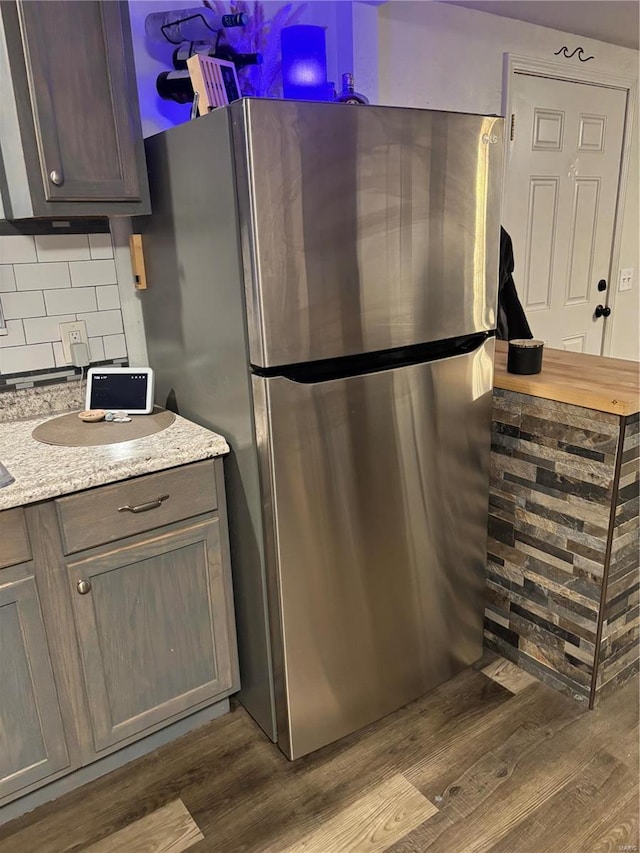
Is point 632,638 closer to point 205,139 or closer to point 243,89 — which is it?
point 205,139

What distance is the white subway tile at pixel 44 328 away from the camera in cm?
186

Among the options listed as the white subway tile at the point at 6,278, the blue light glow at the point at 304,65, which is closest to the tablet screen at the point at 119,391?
the white subway tile at the point at 6,278

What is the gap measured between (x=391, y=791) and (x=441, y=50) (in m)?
2.73

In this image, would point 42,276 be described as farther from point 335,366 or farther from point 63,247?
point 335,366

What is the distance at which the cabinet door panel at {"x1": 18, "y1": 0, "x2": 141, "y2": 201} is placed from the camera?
1.45 meters

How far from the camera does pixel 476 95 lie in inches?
109

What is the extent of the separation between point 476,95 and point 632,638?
7.54ft

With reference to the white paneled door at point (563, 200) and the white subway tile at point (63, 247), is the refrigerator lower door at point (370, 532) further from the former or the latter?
the white paneled door at point (563, 200)

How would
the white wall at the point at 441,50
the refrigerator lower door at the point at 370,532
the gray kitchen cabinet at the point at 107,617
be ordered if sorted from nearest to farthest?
the gray kitchen cabinet at the point at 107,617 → the refrigerator lower door at the point at 370,532 → the white wall at the point at 441,50

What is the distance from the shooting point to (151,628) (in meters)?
1.66

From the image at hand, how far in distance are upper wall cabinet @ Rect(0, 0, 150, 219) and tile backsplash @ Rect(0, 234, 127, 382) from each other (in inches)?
7.4

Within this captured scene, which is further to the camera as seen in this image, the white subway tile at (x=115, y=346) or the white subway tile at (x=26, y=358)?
the white subway tile at (x=115, y=346)

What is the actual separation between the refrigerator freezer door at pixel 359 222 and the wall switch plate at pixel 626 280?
2.43 metres

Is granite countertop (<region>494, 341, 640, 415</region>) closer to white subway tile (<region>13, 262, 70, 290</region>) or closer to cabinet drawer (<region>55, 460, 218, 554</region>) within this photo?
cabinet drawer (<region>55, 460, 218, 554</region>)
